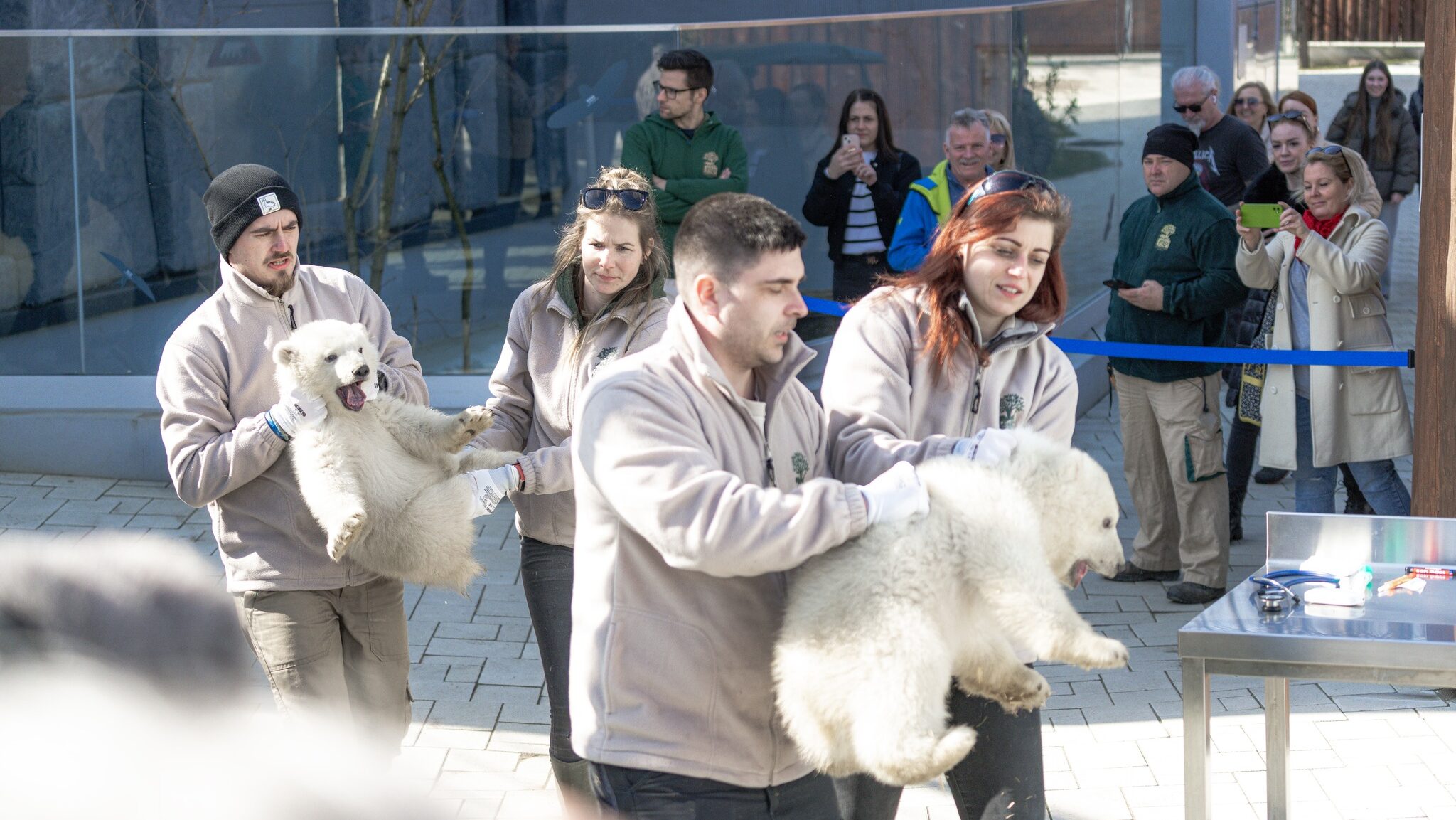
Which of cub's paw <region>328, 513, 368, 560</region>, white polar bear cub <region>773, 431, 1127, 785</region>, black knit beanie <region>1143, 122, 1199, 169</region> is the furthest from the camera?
black knit beanie <region>1143, 122, 1199, 169</region>

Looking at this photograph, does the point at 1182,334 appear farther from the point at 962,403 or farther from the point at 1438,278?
the point at 962,403

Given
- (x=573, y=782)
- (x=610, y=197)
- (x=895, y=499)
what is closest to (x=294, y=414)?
(x=610, y=197)

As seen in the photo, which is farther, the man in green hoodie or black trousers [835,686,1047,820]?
the man in green hoodie

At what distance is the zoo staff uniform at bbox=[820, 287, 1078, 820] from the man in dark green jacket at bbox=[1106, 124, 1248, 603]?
3505 mm

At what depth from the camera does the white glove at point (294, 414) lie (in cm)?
366

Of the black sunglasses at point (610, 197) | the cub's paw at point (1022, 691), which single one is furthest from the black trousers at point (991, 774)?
the black sunglasses at point (610, 197)

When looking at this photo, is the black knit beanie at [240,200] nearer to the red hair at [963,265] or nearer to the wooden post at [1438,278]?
the red hair at [963,265]

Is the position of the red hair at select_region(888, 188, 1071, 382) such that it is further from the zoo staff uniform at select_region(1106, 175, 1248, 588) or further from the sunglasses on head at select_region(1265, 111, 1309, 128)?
the sunglasses on head at select_region(1265, 111, 1309, 128)

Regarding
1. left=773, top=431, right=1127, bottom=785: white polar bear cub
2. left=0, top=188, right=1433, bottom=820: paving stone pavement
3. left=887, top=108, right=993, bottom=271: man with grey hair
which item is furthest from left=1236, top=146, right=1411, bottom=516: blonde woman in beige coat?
left=773, top=431, right=1127, bottom=785: white polar bear cub

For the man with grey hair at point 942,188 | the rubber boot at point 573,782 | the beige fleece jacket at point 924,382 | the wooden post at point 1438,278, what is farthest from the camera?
the man with grey hair at point 942,188

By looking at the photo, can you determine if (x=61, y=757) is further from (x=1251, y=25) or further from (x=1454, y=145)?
(x=1251, y=25)

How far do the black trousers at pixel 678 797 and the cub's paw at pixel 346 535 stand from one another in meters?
1.19

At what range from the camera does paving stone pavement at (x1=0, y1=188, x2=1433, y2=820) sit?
4.64 metres

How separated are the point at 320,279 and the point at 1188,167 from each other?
4202mm
